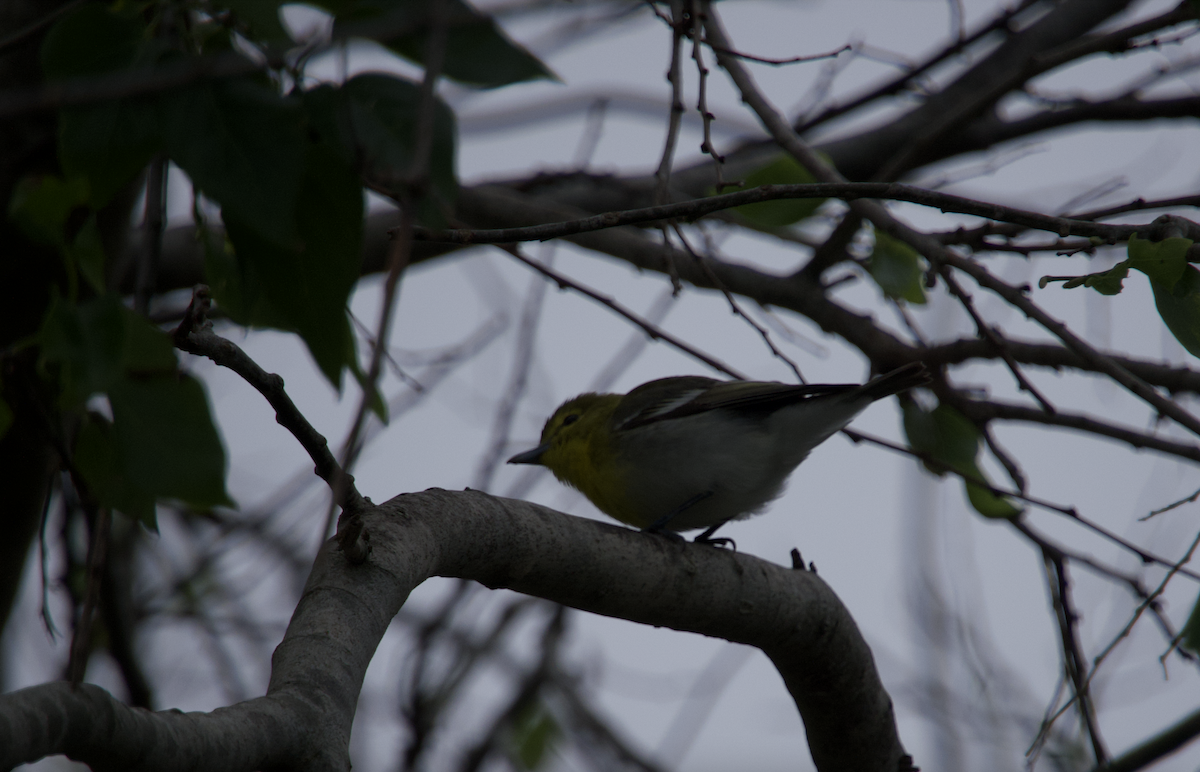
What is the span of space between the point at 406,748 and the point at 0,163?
358 centimetres

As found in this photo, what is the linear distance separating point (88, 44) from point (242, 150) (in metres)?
0.36

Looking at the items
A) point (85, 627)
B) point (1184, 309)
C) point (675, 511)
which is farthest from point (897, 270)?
point (85, 627)

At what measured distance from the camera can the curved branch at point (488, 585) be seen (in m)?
1.43

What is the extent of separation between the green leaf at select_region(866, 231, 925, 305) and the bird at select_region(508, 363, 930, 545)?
97 centimetres

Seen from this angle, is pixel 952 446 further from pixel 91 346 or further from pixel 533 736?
pixel 533 736

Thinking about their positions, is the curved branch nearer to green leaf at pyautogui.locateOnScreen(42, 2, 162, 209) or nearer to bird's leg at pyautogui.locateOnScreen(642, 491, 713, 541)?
green leaf at pyautogui.locateOnScreen(42, 2, 162, 209)

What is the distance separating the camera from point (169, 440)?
1.68 metres

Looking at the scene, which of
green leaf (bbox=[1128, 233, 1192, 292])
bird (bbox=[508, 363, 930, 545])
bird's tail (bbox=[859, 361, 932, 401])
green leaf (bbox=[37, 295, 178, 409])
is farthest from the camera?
bird (bbox=[508, 363, 930, 545])

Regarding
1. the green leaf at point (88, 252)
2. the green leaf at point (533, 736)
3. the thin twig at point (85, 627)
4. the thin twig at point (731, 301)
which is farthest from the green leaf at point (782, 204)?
the green leaf at point (533, 736)

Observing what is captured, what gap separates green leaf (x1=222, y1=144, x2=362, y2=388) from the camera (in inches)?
70.7

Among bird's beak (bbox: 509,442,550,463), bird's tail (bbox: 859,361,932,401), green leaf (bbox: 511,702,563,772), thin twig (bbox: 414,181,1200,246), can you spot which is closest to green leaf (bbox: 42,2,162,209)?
thin twig (bbox: 414,181,1200,246)

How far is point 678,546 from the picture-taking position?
314 cm

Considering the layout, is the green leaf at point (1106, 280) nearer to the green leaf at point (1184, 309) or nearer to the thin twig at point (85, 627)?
the green leaf at point (1184, 309)

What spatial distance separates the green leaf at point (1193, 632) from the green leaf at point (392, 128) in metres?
1.89
